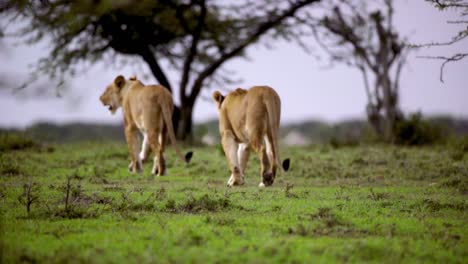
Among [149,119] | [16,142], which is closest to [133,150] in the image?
[149,119]

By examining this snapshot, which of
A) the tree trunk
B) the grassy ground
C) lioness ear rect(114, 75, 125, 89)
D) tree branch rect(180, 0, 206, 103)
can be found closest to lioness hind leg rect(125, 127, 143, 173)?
the grassy ground

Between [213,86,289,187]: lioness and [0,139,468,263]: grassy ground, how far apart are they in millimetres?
376

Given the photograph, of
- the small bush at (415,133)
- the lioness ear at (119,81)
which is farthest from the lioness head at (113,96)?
the small bush at (415,133)

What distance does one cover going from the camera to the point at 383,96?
23562mm

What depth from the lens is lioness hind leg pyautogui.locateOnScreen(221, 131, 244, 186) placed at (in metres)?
9.98

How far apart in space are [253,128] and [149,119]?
2.49m

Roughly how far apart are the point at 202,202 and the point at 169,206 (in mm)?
362

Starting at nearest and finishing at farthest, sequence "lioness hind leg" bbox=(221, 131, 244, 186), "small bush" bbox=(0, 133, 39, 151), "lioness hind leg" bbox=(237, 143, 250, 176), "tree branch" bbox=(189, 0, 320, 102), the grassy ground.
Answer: the grassy ground < "lioness hind leg" bbox=(221, 131, 244, 186) < "lioness hind leg" bbox=(237, 143, 250, 176) < "small bush" bbox=(0, 133, 39, 151) < "tree branch" bbox=(189, 0, 320, 102)

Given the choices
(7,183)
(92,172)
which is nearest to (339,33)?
(92,172)

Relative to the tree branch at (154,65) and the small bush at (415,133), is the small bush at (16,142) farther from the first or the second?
the small bush at (415,133)

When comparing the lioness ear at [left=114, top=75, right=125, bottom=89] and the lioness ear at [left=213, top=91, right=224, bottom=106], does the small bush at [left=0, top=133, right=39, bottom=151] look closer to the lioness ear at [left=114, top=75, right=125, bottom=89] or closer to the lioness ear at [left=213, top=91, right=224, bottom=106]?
the lioness ear at [left=114, top=75, right=125, bottom=89]

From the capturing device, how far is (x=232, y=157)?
1007cm

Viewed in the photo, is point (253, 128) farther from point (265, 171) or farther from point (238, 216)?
point (238, 216)

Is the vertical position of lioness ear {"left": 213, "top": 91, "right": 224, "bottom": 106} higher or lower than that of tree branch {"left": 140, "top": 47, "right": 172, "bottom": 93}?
lower
